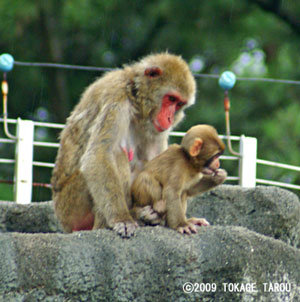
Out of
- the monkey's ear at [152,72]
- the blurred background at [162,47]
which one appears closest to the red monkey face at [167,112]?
the monkey's ear at [152,72]

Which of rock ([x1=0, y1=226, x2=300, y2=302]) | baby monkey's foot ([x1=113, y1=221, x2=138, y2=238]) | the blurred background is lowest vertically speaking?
rock ([x1=0, y1=226, x2=300, y2=302])

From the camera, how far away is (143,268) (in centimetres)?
357

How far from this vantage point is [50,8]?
39.5 feet

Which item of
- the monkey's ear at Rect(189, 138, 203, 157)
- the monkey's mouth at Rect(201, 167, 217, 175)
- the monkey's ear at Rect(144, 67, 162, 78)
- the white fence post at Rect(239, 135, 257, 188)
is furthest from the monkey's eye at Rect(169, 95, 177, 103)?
the white fence post at Rect(239, 135, 257, 188)

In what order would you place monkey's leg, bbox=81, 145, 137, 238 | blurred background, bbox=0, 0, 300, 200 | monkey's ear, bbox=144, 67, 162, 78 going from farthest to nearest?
1. blurred background, bbox=0, 0, 300, 200
2. monkey's ear, bbox=144, 67, 162, 78
3. monkey's leg, bbox=81, 145, 137, 238

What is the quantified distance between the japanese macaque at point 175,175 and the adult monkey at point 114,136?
120mm

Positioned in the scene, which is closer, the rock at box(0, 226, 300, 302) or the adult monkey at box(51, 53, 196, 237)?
the rock at box(0, 226, 300, 302)

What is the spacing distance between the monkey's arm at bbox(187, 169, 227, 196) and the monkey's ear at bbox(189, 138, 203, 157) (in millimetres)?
271

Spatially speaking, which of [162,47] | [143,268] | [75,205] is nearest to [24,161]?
[75,205]

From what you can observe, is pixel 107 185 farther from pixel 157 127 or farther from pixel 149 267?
pixel 149 267

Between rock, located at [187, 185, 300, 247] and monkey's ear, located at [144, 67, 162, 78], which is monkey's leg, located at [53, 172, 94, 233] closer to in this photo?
monkey's ear, located at [144, 67, 162, 78]

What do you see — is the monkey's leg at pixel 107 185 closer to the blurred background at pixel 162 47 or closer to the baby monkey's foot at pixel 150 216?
the baby monkey's foot at pixel 150 216

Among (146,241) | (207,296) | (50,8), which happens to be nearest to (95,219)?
(146,241)

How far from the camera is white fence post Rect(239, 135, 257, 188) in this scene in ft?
20.6
